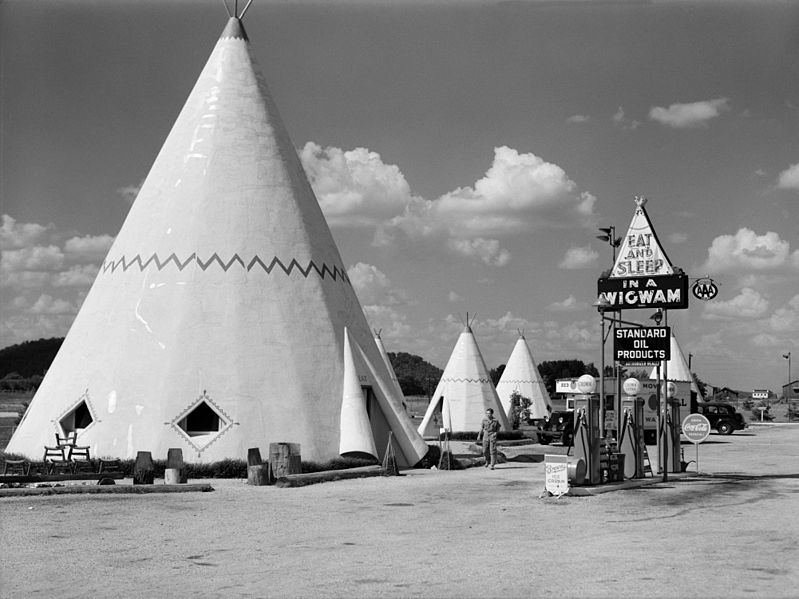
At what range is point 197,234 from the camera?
18.6 m

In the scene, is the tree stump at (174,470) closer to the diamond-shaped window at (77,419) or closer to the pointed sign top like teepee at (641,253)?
the diamond-shaped window at (77,419)

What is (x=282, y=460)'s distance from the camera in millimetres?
15945

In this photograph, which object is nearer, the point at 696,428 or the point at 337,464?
the point at 337,464

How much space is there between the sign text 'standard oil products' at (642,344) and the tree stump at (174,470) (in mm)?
8504

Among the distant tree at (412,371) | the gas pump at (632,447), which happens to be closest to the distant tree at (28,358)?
the distant tree at (412,371)

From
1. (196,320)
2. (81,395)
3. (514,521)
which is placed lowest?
(514,521)

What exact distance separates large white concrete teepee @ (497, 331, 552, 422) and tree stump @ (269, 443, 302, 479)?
2670cm

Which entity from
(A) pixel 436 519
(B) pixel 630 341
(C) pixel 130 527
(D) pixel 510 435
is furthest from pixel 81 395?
(D) pixel 510 435

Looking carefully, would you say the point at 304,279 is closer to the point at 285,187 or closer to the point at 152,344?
the point at 285,187

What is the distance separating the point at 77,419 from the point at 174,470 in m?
4.04

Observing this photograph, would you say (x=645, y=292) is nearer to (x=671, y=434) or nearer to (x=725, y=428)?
(x=671, y=434)

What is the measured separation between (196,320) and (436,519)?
786cm

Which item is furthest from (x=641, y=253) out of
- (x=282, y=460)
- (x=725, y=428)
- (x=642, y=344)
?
(x=725, y=428)

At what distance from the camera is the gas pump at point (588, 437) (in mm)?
15414
